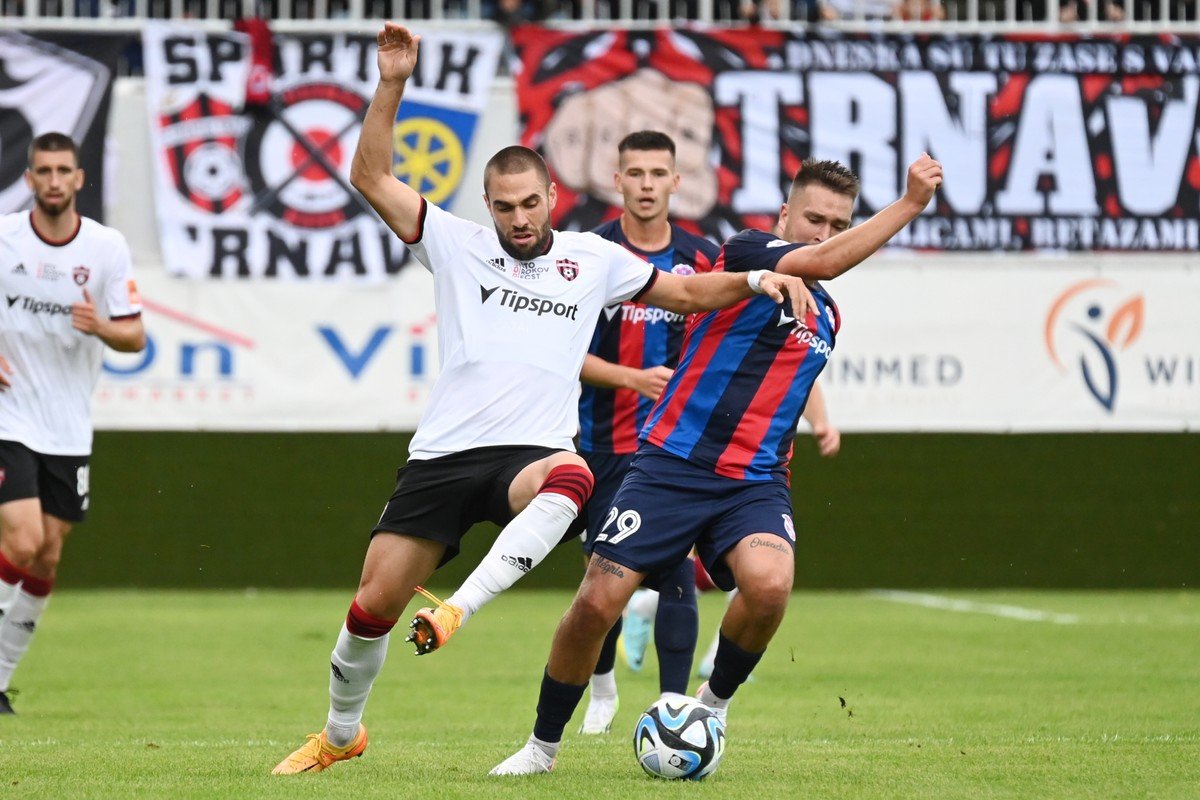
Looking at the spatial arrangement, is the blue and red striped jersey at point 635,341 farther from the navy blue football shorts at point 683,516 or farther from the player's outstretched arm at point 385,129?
the player's outstretched arm at point 385,129

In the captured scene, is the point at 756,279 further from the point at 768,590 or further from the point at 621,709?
the point at 621,709

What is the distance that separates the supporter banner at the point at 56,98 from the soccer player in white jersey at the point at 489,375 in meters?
9.78

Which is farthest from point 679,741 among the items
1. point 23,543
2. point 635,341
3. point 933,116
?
point 933,116

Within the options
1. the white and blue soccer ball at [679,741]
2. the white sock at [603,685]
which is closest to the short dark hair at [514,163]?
the white and blue soccer ball at [679,741]

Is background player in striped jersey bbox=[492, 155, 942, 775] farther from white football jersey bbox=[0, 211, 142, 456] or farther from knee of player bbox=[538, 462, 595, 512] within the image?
white football jersey bbox=[0, 211, 142, 456]

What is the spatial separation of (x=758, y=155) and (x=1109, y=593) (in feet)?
17.4

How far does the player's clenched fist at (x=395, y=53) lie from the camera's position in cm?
570

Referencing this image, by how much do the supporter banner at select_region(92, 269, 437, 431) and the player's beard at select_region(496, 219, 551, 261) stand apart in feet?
29.6

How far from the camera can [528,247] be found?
19.5 feet

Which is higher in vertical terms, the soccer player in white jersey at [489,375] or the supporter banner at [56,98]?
the supporter banner at [56,98]

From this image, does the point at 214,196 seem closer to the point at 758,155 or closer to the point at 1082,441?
the point at 758,155

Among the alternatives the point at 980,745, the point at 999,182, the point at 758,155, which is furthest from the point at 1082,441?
the point at 980,745

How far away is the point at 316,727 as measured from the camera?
24.8 ft

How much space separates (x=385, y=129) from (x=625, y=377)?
6.58 feet
